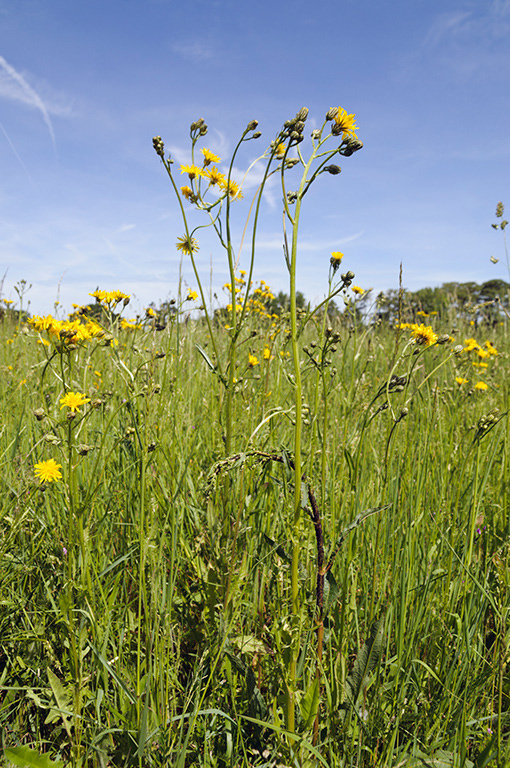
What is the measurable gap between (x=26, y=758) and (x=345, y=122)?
1.57 m

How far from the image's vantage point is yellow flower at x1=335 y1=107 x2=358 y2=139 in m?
1.07

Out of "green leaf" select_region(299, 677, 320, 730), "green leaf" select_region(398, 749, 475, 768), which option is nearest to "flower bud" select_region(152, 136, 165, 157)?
"green leaf" select_region(299, 677, 320, 730)

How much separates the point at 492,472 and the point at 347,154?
175 centimetres

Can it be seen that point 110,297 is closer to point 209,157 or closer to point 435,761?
point 209,157

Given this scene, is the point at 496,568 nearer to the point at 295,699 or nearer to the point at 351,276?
the point at 295,699

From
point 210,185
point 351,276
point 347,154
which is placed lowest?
point 351,276

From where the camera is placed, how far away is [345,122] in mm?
1077

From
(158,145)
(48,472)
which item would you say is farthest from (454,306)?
(48,472)

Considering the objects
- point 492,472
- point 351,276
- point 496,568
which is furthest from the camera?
point 492,472

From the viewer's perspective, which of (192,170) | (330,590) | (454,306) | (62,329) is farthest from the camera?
(454,306)

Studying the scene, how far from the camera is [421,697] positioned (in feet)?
3.59

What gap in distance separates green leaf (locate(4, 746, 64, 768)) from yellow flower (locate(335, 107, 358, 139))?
1.52 metres

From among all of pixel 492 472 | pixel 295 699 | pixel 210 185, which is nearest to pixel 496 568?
pixel 492 472

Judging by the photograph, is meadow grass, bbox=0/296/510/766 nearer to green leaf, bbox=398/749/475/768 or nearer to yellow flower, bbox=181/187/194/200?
green leaf, bbox=398/749/475/768
